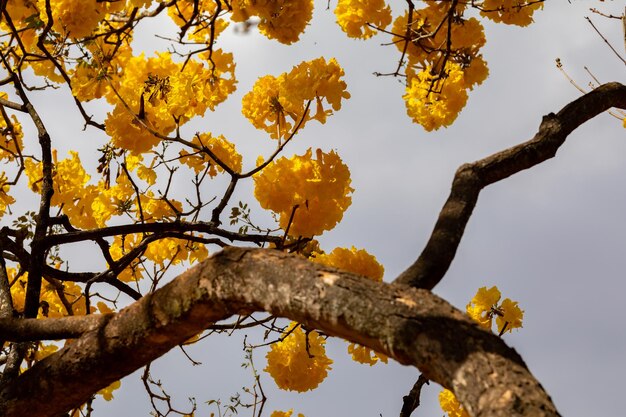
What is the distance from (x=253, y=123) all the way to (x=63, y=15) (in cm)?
113

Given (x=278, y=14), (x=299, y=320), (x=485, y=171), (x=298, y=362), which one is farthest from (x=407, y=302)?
(x=298, y=362)

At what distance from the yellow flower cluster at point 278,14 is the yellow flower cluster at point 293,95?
0.96ft

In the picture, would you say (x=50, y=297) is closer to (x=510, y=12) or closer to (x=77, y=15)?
(x=77, y=15)

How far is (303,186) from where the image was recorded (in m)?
3.55

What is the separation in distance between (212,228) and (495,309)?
1977mm

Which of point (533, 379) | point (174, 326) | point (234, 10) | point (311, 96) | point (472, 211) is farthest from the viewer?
point (234, 10)

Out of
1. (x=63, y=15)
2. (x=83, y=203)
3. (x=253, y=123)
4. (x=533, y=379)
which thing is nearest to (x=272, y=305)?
(x=533, y=379)

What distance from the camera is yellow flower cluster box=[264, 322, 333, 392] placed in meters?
4.42

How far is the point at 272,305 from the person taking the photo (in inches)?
84.9

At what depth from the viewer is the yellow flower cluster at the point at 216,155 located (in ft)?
14.1

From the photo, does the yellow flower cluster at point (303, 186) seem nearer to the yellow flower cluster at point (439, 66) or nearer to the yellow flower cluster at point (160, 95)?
the yellow flower cluster at point (160, 95)

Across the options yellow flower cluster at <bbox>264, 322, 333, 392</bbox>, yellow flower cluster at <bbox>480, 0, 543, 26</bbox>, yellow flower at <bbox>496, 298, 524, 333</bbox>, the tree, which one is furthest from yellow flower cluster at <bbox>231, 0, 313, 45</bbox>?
yellow flower at <bbox>496, 298, 524, 333</bbox>

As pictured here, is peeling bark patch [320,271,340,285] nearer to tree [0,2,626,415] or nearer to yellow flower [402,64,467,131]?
tree [0,2,626,415]

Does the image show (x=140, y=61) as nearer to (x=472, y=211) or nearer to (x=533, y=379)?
(x=472, y=211)
